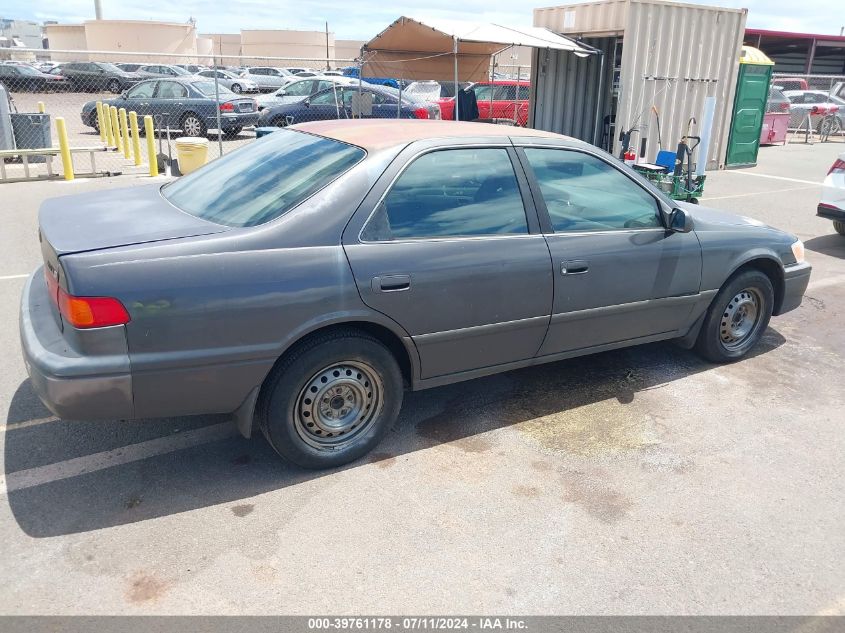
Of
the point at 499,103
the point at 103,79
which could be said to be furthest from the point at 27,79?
the point at 499,103

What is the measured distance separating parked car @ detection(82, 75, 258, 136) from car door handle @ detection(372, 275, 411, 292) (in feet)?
48.9

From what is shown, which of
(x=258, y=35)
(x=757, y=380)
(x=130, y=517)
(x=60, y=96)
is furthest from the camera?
(x=258, y=35)

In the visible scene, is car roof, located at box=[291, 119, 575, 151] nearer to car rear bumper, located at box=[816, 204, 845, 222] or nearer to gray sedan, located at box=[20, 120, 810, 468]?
gray sedan, located at box=[20, 120, 810, 468]

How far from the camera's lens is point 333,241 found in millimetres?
3230

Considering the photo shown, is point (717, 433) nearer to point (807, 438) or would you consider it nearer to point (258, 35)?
point (807, 438)

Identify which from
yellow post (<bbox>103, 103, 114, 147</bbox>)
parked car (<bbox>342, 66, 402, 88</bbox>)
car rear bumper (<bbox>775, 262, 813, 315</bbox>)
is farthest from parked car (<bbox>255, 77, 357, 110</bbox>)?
car rear bumper (<bbox>775, 262, 813, 315</bbox>)

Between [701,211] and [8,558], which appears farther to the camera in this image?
[701,211]

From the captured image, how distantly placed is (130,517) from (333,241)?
1.52 meters

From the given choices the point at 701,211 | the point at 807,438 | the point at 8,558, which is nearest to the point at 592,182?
the point at 701,211

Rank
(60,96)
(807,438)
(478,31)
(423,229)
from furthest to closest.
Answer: (60,96)
(478,31)
(807,438)
(423,229)

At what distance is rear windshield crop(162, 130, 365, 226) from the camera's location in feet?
11.1

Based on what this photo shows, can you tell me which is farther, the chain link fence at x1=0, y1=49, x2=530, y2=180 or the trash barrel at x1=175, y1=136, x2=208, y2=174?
the chain link fence at x1=0, y1=49, x2=530, y2=180

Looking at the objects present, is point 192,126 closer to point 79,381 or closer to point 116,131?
point 116,131

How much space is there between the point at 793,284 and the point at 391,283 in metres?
3.29
